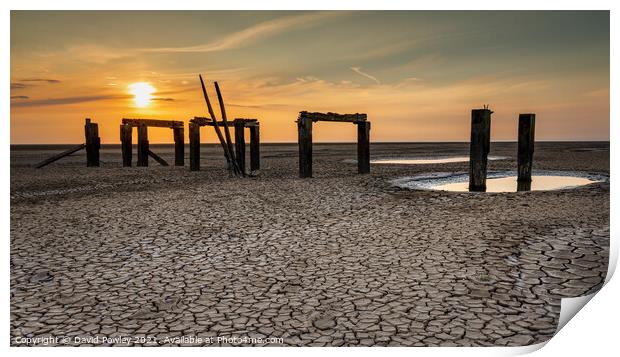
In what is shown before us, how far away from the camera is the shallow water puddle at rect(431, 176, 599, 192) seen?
1254cm

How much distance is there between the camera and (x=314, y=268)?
5375 mm

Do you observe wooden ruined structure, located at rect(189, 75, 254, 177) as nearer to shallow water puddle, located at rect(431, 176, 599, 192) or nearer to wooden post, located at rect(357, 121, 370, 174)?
wooden post, located at rect(357, 121, 370, 174)

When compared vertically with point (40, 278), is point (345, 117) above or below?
above

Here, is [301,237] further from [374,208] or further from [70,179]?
[70,179]

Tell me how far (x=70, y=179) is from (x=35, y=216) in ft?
25.2

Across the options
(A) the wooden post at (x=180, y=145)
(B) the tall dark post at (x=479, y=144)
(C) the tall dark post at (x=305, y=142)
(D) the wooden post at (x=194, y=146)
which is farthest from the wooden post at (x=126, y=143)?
(B) the tall dark post at (x=479, y=144)

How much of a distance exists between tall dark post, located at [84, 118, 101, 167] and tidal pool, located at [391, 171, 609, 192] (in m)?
15.4

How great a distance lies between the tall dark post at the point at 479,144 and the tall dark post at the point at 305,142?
5570 millimetres

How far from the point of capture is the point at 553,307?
4.22 metres

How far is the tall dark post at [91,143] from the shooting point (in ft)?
73.1

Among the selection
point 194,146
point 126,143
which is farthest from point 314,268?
point 126,143

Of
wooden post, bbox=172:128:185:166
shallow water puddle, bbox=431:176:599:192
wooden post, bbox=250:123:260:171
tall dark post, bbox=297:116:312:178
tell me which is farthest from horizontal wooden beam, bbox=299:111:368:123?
wooden post, bbox=172:128:185:166

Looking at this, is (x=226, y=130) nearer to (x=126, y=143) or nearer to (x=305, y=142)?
(x=305, y=142)

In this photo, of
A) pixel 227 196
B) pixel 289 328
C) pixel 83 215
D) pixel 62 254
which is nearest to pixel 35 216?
pixel 83 215
